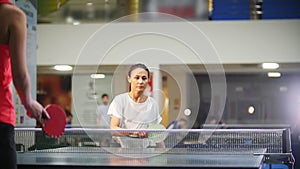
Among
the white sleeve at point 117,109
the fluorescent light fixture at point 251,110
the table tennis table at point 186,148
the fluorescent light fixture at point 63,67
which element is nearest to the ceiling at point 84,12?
the fluorescent light fixture at point 63,67

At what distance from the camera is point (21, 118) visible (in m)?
7.00

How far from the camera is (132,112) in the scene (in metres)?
4.52

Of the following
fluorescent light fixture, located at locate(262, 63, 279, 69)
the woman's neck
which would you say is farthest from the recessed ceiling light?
the woman's neck

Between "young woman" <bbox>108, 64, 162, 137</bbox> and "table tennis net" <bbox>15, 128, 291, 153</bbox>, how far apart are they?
4.9 inches

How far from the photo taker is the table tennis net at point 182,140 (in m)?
4.22

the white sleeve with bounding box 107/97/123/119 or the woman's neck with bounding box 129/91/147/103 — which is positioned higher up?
the woman's neck with bounding box 129/91/147/103

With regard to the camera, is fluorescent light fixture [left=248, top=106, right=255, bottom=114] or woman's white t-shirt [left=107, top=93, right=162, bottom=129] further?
fluorescent light fixture [left=248, top=106, right=255, bottom=114]

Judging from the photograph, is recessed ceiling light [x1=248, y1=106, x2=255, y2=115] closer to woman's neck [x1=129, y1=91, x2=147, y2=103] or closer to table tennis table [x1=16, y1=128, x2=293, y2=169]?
table tennis table [x1=16, y1=128, x2=293, y2=169]

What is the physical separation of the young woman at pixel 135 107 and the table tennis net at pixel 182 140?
13cm

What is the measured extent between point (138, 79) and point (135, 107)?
0.68 ft

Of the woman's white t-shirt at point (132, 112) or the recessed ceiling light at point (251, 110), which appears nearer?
the woman's white t-shirt at point (132, 112)

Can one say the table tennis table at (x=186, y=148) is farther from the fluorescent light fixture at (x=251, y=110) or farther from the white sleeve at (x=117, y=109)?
the fluorescent light fixture at (x=251, y=110)

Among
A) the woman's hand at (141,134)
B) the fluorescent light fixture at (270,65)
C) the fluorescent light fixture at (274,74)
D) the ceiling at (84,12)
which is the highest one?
the ceiling at (84,12)

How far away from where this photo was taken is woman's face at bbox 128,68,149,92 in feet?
14.6
